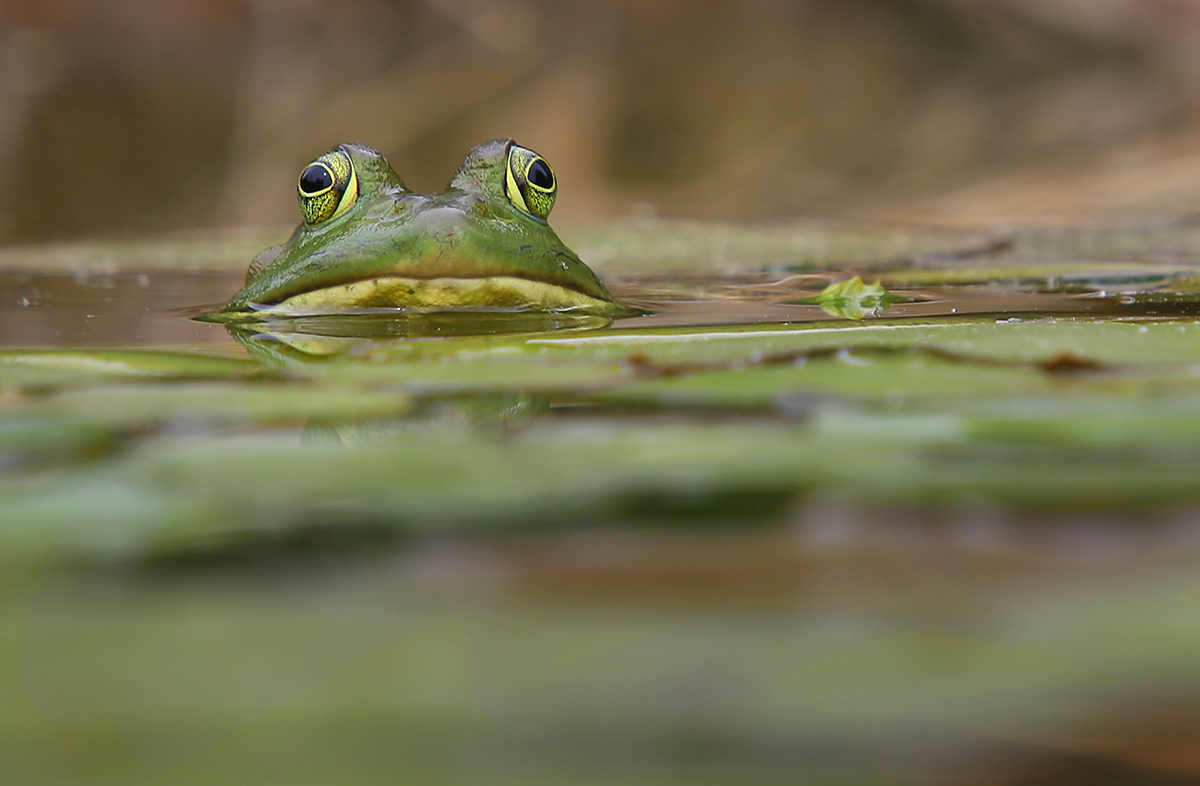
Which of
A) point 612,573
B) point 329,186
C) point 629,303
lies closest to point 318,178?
point 329,186

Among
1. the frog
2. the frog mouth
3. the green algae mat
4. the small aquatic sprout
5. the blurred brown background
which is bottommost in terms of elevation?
the green algae mat

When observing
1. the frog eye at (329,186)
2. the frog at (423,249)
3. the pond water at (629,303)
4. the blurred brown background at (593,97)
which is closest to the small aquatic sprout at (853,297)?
the pond water at (629,303)

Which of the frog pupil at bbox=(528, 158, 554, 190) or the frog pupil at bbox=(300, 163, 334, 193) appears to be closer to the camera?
the frog pupil at bbox=(300, 163, 334, 193)

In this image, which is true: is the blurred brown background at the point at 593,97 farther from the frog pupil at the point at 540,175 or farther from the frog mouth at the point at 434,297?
the frog mouth at the point at 434,297

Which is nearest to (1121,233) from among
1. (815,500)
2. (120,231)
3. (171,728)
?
(815,500)

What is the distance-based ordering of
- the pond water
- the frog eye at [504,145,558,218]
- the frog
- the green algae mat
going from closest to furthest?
the green algae mat
the pond water
the frog
the frog eye at [504,145,558,218]

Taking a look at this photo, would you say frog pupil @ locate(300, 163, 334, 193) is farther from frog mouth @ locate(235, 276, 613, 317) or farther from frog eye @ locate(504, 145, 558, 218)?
frog eye @ locate(504, 145, 558, 218)

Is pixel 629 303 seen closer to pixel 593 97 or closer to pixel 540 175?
pixel 540 175

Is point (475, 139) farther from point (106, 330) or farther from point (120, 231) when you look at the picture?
point (106, 330)

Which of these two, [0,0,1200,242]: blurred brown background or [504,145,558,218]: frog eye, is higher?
[0,0,1200,242]: blurred brown background

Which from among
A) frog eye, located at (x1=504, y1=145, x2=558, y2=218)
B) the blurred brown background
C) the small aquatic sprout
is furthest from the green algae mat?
the blurred brown background
